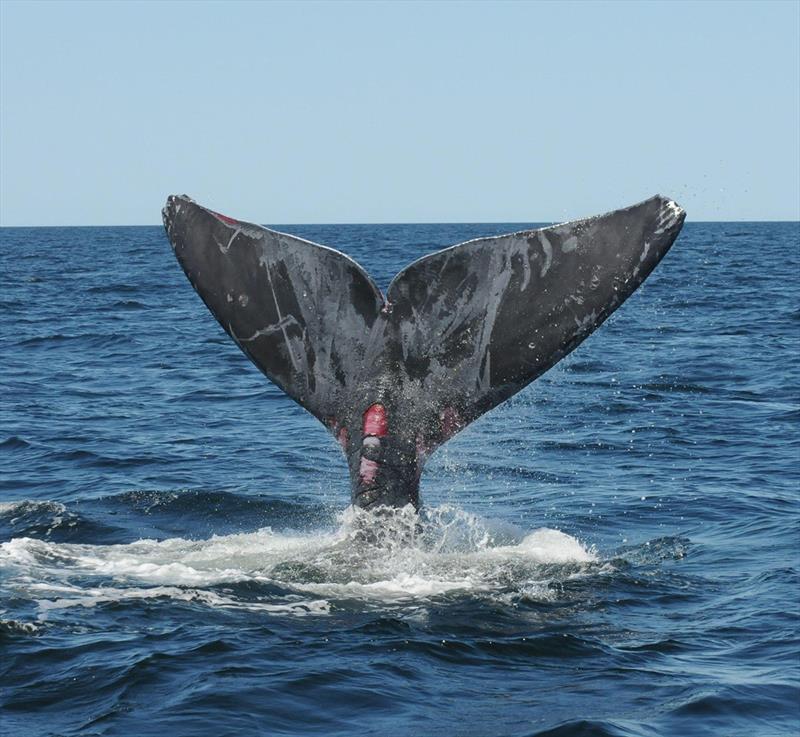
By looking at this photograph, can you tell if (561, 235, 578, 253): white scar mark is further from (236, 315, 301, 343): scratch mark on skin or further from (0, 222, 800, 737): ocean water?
(0, 222, 800, 737): ocean water

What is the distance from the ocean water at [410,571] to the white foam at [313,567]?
0.02 metres

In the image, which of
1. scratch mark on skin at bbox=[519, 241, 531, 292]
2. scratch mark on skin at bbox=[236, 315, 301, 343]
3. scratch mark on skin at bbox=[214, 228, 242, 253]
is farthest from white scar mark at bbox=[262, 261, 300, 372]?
scratch mark on skin at bbox=[519, 241, 531, 292]

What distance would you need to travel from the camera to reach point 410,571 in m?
8.52

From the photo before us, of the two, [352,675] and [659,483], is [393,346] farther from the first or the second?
[659,483]

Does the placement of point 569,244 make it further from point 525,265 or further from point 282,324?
point 282,324

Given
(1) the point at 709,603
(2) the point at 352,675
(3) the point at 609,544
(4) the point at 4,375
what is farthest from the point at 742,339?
(2) the point at 352,675

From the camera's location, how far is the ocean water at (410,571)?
6.73 m

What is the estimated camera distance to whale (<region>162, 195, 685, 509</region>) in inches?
296

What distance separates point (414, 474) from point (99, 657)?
2.02 meters

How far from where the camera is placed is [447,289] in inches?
305

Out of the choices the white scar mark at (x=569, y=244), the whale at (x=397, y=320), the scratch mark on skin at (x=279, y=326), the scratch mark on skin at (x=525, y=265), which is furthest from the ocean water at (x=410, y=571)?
the white scar mark at (x=569, y=244)

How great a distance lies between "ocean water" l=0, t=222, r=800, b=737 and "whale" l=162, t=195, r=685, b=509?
60 cm

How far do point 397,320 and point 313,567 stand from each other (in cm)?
176

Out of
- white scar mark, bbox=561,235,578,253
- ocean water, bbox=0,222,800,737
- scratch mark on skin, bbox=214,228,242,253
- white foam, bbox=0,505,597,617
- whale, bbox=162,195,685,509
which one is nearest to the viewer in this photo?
ocean water, bbox=0,222,800,737
